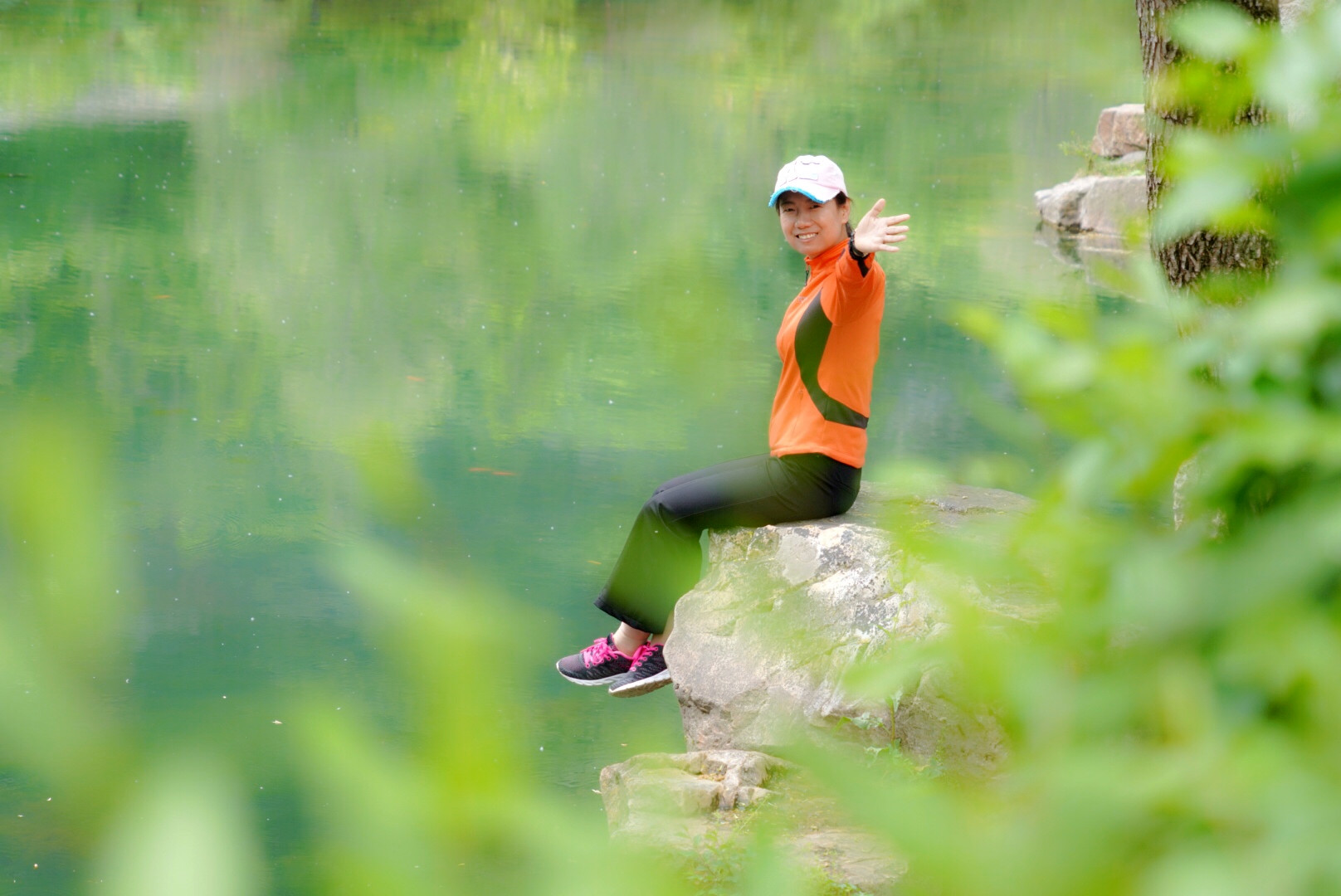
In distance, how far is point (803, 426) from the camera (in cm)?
312

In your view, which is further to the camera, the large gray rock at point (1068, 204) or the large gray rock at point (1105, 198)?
the large gray rock at point (1068, 204)

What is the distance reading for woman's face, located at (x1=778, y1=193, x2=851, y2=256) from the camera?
3098 mm

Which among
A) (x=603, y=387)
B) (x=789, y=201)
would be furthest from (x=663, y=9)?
(x=789, y=201)

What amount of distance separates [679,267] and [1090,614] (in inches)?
18.0

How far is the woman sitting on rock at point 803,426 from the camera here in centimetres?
305

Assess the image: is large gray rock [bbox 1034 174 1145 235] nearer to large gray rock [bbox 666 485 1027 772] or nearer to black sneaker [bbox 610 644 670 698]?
large gray rock [bbox 666 485 1027 772]

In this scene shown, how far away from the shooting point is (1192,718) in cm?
43

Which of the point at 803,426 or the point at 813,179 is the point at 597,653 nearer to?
the point at 803,426

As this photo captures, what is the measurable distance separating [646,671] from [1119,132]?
8421 millimetres

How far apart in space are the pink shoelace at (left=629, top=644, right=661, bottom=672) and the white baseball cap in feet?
3.61

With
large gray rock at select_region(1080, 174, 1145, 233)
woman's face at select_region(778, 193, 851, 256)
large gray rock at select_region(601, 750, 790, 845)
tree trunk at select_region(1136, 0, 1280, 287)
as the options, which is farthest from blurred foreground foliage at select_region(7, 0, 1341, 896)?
large gray rock at select_region(1080, 174, 1145, 233)

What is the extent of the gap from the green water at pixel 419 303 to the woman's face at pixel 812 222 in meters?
0.27

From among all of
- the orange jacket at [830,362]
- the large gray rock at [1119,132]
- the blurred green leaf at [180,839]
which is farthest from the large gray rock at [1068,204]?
the blurred green leaf at [180,839]

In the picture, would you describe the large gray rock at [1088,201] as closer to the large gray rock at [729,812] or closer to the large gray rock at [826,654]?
the large gray rock at [826,654]
